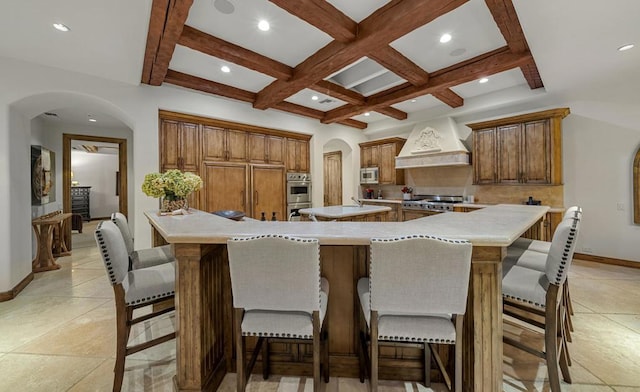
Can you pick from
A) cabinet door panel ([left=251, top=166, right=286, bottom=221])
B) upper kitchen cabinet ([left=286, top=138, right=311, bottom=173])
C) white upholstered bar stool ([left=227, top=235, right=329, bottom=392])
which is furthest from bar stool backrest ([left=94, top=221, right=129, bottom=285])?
upper kitchen cabinet ([left=286, top=138, right=311, bottom=173])

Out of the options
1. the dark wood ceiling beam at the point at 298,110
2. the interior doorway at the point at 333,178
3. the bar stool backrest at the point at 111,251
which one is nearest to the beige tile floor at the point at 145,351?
the bar stool backrest at the point at 111,251

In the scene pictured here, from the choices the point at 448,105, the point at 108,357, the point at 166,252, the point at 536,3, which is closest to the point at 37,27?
the point at 166,252

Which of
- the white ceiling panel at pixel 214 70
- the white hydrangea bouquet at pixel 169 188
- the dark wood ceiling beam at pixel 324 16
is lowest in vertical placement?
the white hydrangea bouquet at pixel 169 188

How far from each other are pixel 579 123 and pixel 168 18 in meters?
5.94

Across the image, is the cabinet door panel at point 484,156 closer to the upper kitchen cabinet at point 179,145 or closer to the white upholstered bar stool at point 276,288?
the white upholstered bar stool at point 276,288

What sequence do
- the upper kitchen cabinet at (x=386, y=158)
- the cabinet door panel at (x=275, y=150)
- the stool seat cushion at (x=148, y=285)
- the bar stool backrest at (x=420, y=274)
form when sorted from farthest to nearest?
the upper kitchen cabinet at (x=386, y=158) → the cabinet door panel at (x=275, y=150) → the stool seat cushion at (x=148, y=285) → the bar stool backrest at (x=420, y=274)

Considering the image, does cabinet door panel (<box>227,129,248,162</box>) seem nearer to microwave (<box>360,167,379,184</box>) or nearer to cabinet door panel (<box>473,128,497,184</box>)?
microwave (<box>360,167,379,184</box>)

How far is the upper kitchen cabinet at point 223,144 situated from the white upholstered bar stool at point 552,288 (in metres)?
4.47

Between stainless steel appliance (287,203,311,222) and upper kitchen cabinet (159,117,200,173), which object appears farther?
stainless steel appliance (287,203,311,222)

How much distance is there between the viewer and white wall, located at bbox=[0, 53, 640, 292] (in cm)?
299

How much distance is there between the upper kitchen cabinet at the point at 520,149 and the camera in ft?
13.7

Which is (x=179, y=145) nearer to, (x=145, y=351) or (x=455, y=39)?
(x=145, y=351)

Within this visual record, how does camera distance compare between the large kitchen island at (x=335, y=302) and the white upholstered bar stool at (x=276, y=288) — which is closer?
the white upholstered bar stool at (x=276, y=288)

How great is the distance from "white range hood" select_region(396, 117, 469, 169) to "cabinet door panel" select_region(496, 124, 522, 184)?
63cm
